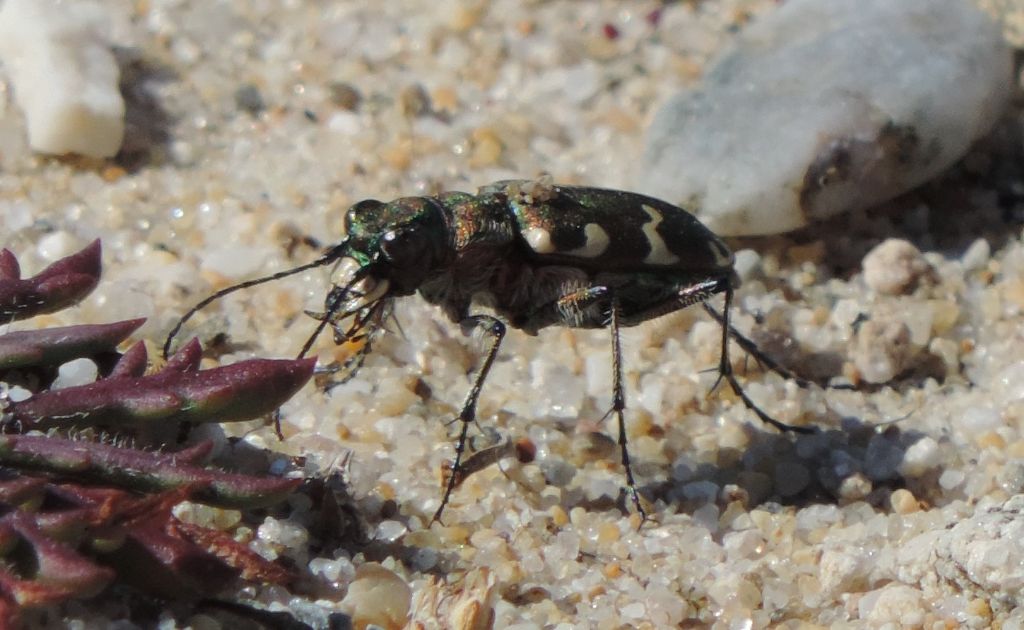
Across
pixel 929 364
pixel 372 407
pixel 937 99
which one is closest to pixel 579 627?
pixel 372 407

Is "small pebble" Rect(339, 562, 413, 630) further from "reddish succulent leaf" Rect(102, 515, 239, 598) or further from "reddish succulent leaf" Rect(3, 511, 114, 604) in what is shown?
"reddish succulent leaf" Rect(3, 511, 114, 604)

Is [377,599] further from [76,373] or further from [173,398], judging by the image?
[76,373]

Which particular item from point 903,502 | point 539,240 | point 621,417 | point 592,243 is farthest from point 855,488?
point 539,240

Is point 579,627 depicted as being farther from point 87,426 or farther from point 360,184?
point 360,184

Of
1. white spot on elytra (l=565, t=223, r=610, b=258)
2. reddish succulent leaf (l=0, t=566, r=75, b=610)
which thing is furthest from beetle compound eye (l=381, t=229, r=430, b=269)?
reddish succulent leaf (l=0, t=566, r=75, b=610)

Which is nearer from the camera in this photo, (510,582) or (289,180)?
(510,582)

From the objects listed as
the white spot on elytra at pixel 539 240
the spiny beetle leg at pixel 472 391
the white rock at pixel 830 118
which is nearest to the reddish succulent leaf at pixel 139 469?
the spiny beetle leg at pixel 472 391
